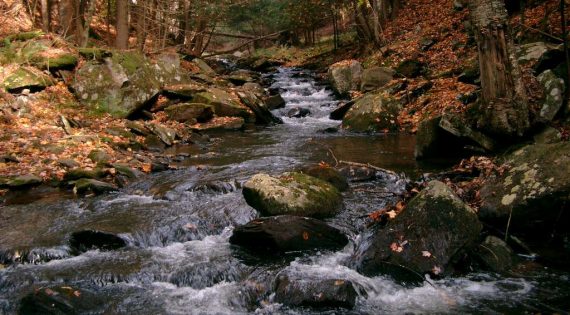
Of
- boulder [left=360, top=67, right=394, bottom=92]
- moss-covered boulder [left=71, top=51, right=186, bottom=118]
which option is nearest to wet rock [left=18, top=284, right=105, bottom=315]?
moss-covered boulder [left=71, top=51, right=186, bottom=118]

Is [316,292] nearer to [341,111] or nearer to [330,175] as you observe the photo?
[330,175]

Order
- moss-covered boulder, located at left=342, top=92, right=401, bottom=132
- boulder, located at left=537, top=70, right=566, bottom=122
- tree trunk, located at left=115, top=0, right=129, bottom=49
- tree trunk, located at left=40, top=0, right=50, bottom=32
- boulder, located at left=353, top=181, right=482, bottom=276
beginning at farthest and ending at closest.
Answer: tree trunk, located at left=40, top=0, right=50, bottom=32, tree trunk, located at left=115, top=0, right=129, bottom=49, moss-covered boulder, located at left=342, top=92, right=401, bottom=132, boulder, located at left=537, top=70, right=566, bottom=122, boulder, located at left=353, top=181, right=482, bottom=276

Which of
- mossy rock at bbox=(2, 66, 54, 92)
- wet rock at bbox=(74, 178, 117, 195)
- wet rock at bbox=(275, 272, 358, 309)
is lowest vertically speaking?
wet rock at bbox=(275, 272, 358, 309)

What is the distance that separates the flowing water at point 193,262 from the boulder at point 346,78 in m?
8.95

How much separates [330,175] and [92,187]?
429cm

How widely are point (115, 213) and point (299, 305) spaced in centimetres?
389

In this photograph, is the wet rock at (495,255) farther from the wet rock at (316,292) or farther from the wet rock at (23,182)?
the wet rock at (23,182)

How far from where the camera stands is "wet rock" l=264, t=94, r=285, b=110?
1794 centimetres

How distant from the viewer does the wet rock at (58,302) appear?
4555 millimetres

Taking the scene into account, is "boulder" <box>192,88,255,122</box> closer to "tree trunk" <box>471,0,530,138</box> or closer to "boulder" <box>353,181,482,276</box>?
"tree trunk" <box>471,0,530,138</box>

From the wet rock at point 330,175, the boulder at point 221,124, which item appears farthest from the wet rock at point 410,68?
the wet rock at point 330,175

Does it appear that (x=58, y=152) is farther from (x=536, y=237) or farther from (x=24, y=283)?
(x=536, y=237)

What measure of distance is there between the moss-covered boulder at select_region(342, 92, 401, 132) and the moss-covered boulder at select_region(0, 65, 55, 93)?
8.72m

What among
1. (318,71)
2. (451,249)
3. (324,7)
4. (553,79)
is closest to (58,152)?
(451,249)
